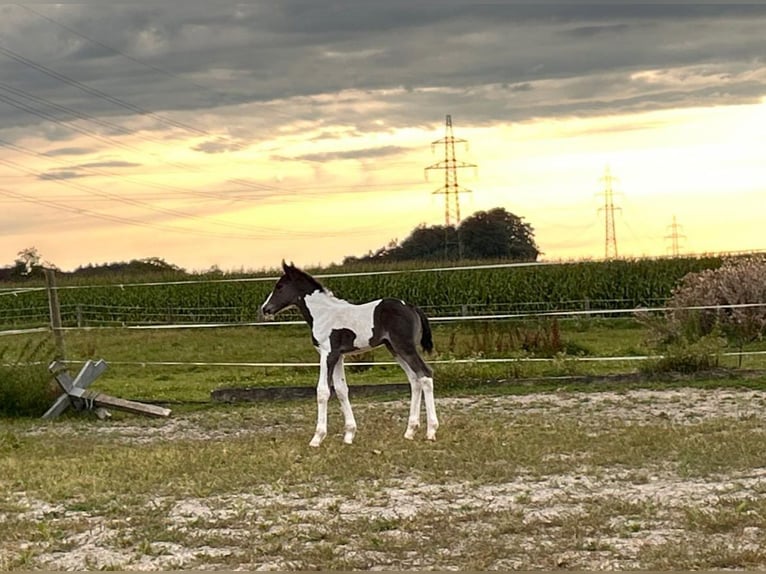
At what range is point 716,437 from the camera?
9.91 metres

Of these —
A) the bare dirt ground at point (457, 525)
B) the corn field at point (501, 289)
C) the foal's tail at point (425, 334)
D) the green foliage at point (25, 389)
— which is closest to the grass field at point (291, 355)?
the green foliage at point (25, 389)

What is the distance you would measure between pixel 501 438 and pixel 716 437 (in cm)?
181

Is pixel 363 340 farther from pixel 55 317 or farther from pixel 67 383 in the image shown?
pixel 55 317

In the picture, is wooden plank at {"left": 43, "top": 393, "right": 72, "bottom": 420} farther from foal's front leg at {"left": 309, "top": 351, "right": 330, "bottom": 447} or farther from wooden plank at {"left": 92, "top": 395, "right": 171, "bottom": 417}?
foal's front leg at {"left": 309, "top": 351, "right": 330, "bottom": 447}

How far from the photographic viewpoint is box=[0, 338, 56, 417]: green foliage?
1420 centimetres

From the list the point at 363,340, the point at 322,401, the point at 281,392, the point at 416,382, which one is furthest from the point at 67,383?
the point at 416,382

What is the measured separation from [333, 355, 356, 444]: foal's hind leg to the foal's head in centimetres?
74

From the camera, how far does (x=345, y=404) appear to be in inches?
411

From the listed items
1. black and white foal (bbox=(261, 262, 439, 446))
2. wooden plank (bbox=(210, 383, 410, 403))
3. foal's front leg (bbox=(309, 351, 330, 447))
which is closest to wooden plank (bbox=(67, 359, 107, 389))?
wooden plank (bbox=(210, 383, 410, 403))

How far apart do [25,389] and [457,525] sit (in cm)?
890

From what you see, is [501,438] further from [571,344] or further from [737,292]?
[737,292]

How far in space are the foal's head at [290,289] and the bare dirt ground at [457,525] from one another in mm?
2922

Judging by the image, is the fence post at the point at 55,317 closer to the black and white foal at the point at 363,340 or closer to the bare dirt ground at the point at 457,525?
the black and white foal at the point at 363,340

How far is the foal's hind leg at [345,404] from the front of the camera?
10320 mm
